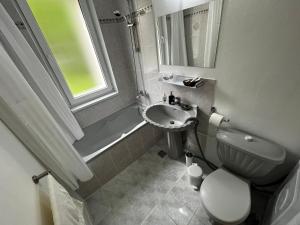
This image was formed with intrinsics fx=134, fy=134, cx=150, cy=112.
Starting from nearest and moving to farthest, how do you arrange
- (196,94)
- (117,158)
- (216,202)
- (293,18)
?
(293,18) → (216,202) → (196,94) → (117,158)

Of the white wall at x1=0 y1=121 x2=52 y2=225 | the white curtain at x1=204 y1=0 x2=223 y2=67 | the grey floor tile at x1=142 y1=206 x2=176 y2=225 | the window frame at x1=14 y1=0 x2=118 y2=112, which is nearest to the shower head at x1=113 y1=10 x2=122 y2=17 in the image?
the window frame at x1=14 y1=0 x2=118 y2=112

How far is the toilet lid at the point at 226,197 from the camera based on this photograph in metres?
0.93

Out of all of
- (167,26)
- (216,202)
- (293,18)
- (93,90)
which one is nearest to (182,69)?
(167,26)

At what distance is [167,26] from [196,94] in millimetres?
770

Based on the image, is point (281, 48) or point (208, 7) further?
point (208, 7)

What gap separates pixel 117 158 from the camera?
5.64 feet

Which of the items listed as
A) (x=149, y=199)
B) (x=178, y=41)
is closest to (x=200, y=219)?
(x=149, y=199)

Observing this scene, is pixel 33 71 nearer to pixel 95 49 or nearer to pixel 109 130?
pixel 95 49

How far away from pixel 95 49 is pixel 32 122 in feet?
4.60

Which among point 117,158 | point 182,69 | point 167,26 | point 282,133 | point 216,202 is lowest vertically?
point 117,158

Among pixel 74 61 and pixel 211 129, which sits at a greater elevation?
pixel 74 61

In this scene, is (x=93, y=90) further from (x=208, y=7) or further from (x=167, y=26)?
(x=208, y=7)

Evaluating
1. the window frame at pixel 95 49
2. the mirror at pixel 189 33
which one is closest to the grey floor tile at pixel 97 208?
the window frame at pixel 95 49

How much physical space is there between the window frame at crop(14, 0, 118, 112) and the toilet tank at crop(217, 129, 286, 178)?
1754mm
